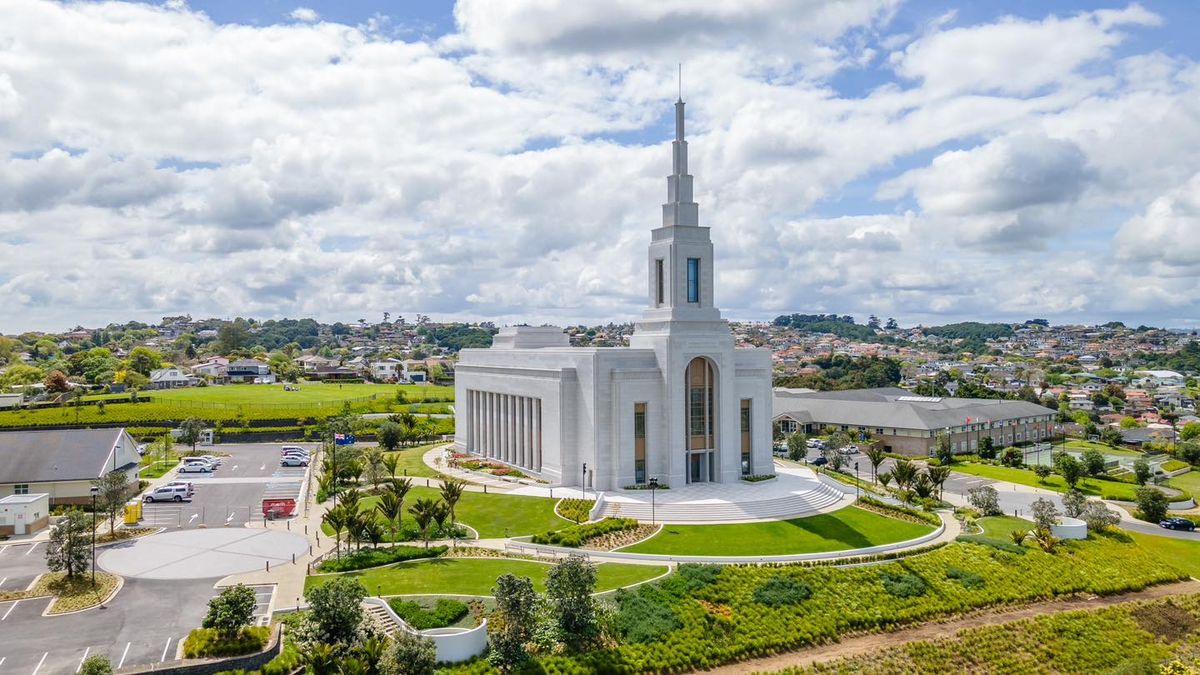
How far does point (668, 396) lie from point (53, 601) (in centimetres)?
3522

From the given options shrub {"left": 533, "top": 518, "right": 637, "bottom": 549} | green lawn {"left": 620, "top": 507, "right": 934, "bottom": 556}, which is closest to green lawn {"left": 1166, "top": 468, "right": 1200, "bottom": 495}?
green lawn {"left": 620, "top": 507, "right": 934, "bottom": 556}

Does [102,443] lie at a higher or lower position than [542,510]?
higher

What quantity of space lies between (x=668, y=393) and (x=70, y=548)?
34.3m

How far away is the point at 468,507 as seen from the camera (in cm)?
5303

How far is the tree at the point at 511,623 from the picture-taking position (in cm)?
3178

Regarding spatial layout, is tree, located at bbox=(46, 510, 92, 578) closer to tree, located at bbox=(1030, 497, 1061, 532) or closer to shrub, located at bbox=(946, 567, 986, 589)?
shrub, located at bbox=(946, 567, 986, 589)

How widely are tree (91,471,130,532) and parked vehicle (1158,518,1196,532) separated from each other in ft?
229

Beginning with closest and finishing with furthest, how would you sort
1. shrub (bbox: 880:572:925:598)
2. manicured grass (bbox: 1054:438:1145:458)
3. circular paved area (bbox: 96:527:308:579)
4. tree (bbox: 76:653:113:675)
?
tree (bbox: 76:653:113:675), circular paved area (bbox: 96:527:308:579), shrub (bbox: 880:572:925:598), manicured grass (bbox: 1054:438:1145:458)

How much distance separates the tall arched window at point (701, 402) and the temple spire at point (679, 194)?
993 centimetres

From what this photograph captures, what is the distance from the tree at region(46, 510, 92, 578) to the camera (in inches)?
1478

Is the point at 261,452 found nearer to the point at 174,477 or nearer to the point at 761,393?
the point at 174,477

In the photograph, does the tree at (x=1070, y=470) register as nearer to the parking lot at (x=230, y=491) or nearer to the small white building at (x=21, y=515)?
the parking lot at (x=230, y=491)

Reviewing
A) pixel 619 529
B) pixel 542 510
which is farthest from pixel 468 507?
pixel 619 529

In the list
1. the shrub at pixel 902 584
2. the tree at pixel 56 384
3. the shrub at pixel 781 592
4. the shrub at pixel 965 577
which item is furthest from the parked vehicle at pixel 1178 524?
the tree at pixel 56 384
